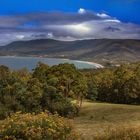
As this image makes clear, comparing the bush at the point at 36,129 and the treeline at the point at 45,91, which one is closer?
the bush at the point at 36,129

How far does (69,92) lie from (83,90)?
128 inches

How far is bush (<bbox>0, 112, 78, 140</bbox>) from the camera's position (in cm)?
1337

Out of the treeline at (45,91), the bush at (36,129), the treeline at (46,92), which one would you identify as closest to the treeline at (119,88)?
the treeline at (45,91)

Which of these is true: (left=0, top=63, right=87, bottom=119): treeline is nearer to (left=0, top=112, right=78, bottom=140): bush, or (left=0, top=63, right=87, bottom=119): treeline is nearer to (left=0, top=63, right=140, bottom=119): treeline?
(left=0, top=63, right=140, bottom=119): treeline

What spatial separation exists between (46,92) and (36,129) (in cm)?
4513

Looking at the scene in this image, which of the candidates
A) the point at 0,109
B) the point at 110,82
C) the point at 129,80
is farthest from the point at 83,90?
the point at 110,82

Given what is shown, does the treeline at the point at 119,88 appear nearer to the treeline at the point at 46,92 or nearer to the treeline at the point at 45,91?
the treeline at the point at 45,91

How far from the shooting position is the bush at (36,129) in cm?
1337

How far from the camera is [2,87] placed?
193ft

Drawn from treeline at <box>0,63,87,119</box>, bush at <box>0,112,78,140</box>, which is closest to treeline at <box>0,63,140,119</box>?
treeline at <box>0,63,87,119</box>

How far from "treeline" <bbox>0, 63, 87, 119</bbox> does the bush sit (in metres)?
35.8

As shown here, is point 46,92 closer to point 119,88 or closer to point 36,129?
point 119,88

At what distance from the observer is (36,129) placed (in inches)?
528

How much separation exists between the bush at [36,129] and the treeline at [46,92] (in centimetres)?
3580
